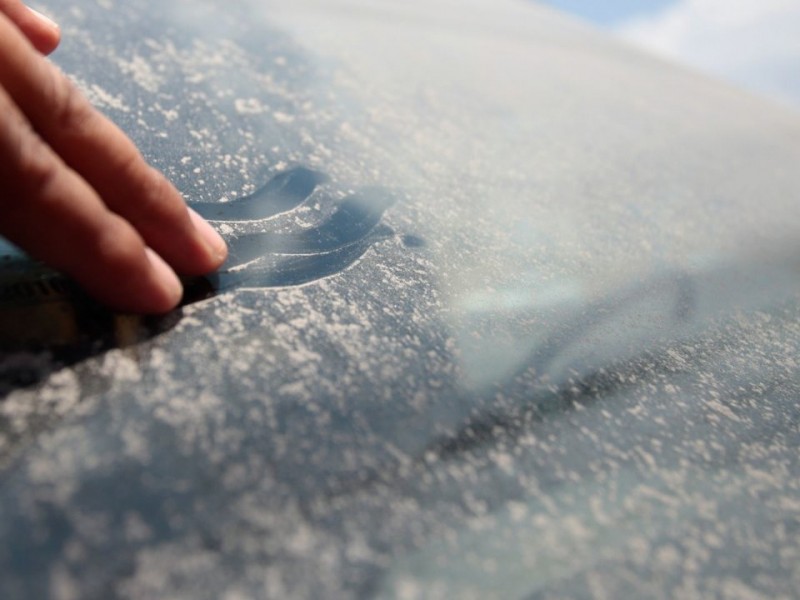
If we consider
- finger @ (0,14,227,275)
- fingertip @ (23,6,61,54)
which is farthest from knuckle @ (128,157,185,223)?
fingertip @ (23,6,61,54)

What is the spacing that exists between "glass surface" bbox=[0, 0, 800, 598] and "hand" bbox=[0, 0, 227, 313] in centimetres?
4

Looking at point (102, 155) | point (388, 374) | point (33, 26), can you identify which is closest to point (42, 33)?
point (33, 26)

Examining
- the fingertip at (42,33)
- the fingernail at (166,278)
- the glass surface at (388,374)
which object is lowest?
the glass surface at (388,374)

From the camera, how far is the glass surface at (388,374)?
35 centimetres

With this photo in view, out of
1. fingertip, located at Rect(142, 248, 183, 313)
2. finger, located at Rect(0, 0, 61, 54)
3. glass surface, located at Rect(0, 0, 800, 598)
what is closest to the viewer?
glass surface, located at Rect(0, 0, 800, 598)

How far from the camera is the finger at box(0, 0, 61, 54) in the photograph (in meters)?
0.61

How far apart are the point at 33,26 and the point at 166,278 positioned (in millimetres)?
374

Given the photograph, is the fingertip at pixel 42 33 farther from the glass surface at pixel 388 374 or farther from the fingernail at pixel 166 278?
the fingernail at pixel 166 278

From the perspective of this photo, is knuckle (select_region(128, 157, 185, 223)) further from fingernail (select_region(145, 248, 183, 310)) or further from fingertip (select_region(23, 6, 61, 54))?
fingertip (select_region(23, 6, 61, 54))

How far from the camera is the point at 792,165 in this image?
4.49ft

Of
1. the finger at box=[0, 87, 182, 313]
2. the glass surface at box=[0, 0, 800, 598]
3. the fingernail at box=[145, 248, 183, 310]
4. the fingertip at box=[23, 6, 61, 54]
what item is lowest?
the glass surface at box=[0, 0, 800, 598]

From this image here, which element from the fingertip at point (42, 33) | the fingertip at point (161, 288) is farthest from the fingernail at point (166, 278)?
the fingertip at point (42, 33)

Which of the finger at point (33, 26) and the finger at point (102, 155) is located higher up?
the finger at point (33, 26)

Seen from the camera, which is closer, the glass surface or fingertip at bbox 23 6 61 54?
the glass surface
